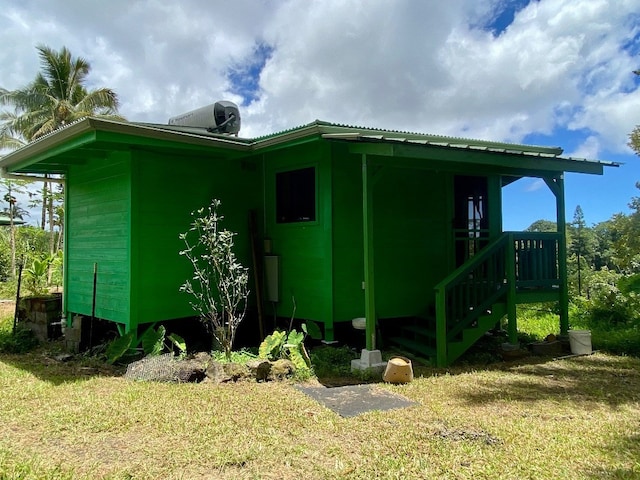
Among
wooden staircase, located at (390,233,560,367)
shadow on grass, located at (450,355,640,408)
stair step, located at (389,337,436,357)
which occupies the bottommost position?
shadow on grass, located at (450,355,640,408)

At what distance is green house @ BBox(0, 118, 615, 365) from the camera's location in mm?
6023

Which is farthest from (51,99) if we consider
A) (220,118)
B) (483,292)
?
(483,292)

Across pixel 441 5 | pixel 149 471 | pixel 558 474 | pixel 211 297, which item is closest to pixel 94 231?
pixel 211 297

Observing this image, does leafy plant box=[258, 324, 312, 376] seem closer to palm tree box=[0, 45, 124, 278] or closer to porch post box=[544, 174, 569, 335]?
porch post box=[544, 174, 569, 335]

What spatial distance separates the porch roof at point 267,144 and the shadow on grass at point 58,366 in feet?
9.41

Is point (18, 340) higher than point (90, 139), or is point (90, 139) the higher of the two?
point (90, 139)

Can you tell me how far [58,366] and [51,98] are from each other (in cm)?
1849

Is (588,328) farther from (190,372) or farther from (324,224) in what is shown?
(190,372)

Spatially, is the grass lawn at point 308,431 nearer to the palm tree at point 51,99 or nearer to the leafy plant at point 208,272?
the leafy plant at point 208,272

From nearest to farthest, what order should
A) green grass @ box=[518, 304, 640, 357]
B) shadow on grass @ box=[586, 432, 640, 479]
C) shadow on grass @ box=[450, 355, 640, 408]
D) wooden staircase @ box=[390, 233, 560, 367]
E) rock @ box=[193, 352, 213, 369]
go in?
1. shadow on grass @ box=[586, 432, 640, 479]
2. shadow on grass @ box=[450, 355, 640, 408]
3. rock @ box=[193, 352, 213, 369]
4. wooden staircase @ box=[390, 233, 560, 367]
5. green grass @ box=[518, 304, 640, 357]

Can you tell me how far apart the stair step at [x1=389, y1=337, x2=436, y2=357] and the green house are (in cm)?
3

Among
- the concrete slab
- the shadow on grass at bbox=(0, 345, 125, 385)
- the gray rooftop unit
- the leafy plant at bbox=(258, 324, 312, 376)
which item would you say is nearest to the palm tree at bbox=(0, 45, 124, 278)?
the gray rooftop unit

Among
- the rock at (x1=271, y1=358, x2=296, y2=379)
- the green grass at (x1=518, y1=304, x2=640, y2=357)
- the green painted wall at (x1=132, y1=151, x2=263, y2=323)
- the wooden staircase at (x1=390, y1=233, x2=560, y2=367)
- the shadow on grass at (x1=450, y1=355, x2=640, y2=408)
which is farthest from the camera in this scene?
the green grass at (x1=518, y1=304, x2=640, y2=357)

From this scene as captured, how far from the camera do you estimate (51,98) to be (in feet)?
66.1
